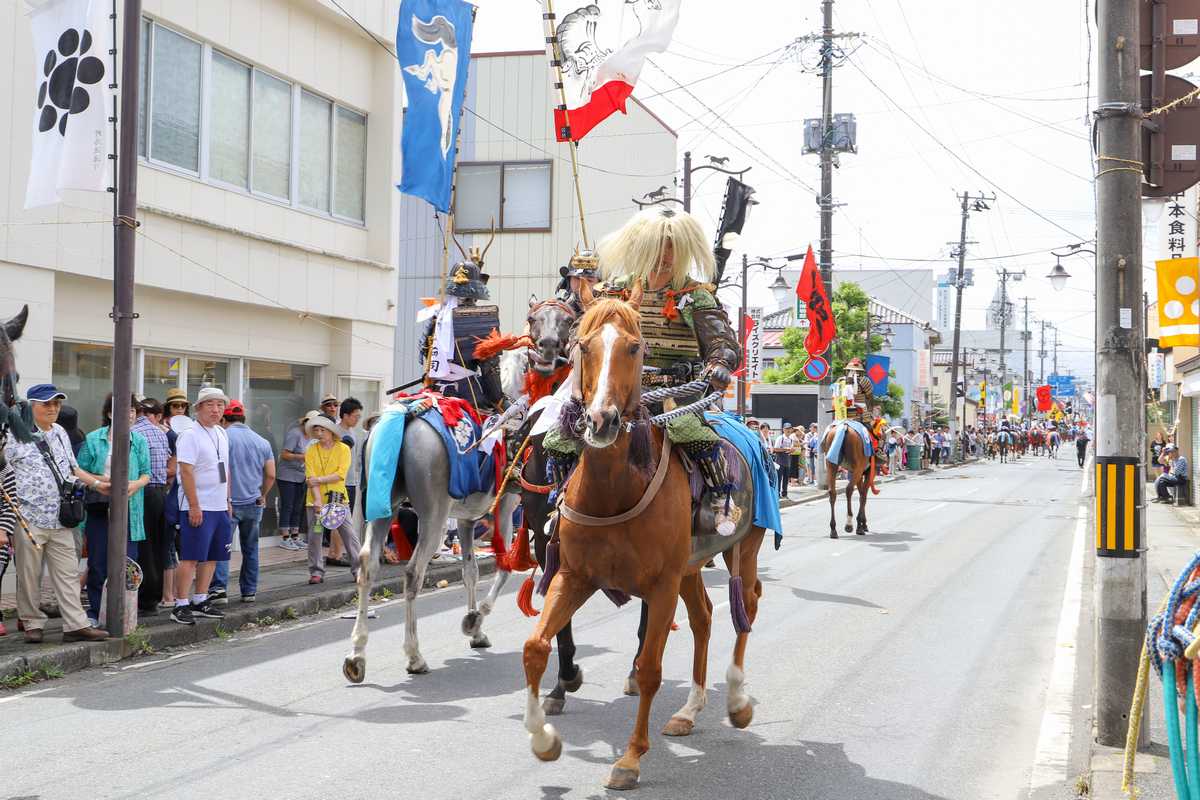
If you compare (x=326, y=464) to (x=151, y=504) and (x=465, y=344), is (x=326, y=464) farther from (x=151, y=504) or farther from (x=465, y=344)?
(x=465, y=344)

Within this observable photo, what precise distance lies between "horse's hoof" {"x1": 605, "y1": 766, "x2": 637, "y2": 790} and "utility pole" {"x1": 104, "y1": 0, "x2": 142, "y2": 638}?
17.0ft

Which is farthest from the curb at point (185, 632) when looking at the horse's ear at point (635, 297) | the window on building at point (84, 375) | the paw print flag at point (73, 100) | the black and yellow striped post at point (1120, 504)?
the black and yellow striped post at point (1120, 504)

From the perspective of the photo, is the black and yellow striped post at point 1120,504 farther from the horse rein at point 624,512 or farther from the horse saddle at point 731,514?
the horse rein at point 624,512

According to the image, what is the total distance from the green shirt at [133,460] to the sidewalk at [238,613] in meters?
0.89

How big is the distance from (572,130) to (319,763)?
19.1 ft

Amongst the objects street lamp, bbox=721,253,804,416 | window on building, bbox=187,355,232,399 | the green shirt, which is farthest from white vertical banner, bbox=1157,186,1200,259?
the green shirt

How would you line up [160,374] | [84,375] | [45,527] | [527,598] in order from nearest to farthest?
[527,598], [45,527], [84,375], [160,374]

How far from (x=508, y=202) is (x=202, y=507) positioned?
20.1 metres

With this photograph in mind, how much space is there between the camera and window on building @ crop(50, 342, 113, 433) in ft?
41.6

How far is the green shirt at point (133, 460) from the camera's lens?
9703mm

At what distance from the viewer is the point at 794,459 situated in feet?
115

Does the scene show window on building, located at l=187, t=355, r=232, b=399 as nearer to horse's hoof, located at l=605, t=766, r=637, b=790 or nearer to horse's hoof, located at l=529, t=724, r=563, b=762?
horse's hoof, located at l=529, t=724, r=563, b=762

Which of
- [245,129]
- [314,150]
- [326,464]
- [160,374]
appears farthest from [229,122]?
[326,464]

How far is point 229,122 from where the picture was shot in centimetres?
1534
